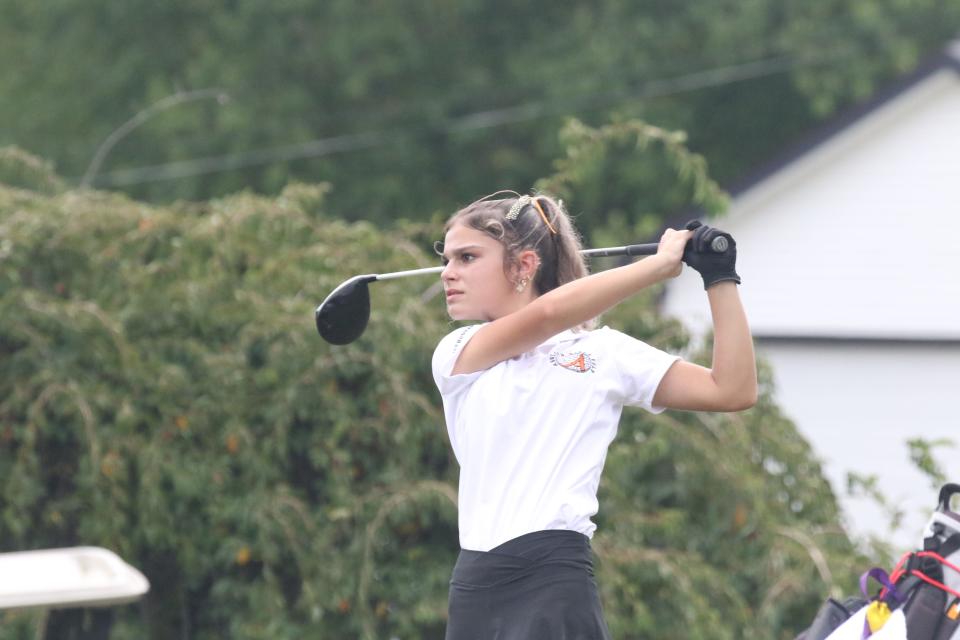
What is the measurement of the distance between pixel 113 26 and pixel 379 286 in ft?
55.0

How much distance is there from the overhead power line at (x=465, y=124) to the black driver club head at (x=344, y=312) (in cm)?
1622

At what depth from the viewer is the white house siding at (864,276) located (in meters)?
15.0

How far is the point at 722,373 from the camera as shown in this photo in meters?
3.00

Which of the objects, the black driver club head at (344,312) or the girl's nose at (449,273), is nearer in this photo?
the girl's nose at (449,273)

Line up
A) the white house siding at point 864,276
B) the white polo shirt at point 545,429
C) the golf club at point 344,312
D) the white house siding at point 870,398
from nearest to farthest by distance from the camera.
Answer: the white polo shirt at point 545,429, the golf club at point 344,312, the white house siding at point 870,398, the white house siding at point 864,276

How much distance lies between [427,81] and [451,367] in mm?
18267

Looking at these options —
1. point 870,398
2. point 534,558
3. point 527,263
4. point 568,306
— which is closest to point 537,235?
point 527,263

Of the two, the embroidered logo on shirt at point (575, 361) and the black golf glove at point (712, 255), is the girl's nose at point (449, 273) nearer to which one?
the embroidered logo on shirt at point (575, 361)

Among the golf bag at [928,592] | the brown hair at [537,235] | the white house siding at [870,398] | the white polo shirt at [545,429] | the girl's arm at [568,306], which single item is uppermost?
the brown hair at [537,235]

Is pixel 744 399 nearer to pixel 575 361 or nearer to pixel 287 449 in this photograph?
pixel 575 361

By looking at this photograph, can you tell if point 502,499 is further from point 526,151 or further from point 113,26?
point 113,26

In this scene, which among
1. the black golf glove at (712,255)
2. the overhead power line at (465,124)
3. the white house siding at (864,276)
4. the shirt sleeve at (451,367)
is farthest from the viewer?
the overhead power line at (465,124)

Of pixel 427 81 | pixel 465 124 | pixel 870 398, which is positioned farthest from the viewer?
pixel 427 81

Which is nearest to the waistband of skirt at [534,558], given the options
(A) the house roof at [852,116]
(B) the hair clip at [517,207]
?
(B) the hair clip at [517,207]
